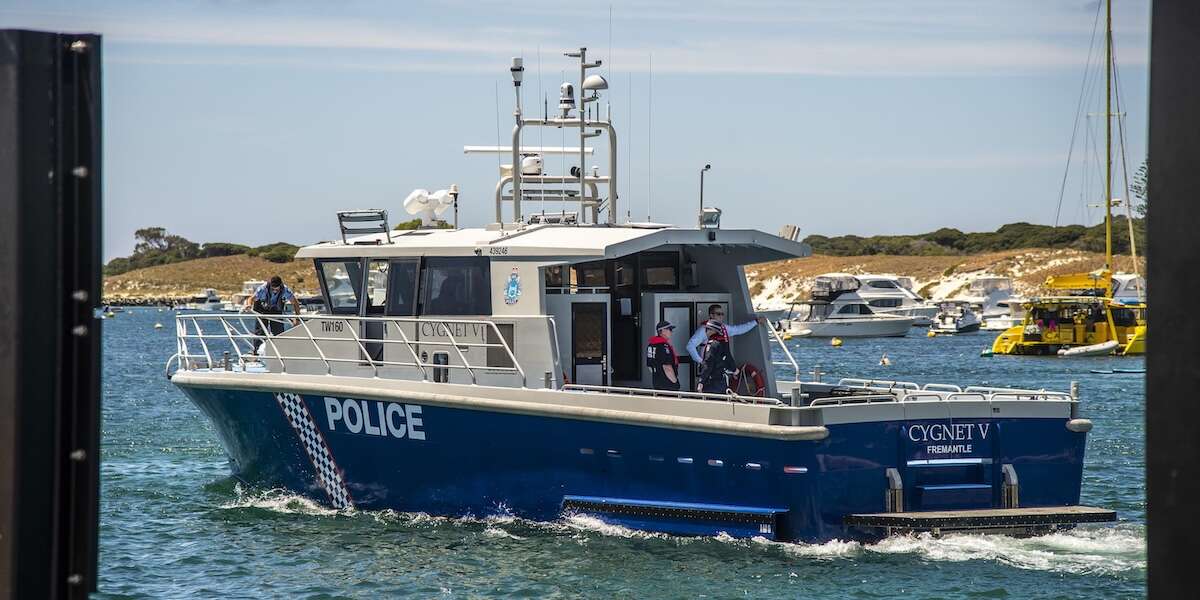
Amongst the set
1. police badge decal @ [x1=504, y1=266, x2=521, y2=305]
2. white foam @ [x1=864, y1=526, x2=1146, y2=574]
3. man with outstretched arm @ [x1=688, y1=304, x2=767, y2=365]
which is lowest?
white foam @ [x1=864, y1=526, x2=1146, y2=574]

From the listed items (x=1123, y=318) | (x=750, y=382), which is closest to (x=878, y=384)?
(x=750, y=382)

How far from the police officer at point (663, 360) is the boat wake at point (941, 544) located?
1.66 m

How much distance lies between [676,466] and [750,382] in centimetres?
219

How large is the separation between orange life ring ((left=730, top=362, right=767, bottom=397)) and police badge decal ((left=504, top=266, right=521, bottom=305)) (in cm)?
223

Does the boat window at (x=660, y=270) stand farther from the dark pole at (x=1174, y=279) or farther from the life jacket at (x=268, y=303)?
the dark pole at (x=1174, y=279)

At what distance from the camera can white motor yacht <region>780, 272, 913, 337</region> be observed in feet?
238

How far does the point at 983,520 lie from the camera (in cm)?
1180

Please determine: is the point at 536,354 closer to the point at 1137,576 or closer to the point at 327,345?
the point at 327,345

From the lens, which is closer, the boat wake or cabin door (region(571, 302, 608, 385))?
the boat wake

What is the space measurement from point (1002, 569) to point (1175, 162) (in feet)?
26.2

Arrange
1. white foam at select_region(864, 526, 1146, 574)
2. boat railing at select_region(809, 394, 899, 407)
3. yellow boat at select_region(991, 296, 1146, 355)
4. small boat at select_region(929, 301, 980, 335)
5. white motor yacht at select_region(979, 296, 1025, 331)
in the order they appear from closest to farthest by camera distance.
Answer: white foam at select_region(864, 526, 1146, 574)
boat railing at select_region(809, 394, 899, 407)
yellow boat at select_region(991, 296, 1146, 355)
small boat at select_region(929, 301, 980, 335)
white motor yacht at select_region(979, 296, 1025, 331)

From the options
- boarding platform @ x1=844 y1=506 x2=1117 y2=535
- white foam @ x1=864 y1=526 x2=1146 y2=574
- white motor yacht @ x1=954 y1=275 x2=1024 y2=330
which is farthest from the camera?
white motor yacht @ x1=954 y1=275 x2=1024 y2=330

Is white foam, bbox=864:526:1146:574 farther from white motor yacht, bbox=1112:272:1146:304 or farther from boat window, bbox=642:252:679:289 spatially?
white motor yacht, bbox=1112:272:1146:304

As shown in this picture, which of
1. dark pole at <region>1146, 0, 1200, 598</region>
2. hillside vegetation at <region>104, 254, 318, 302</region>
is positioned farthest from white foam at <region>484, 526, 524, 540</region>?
hillside vegetation at <region>104, 254, 318, 302</region>
